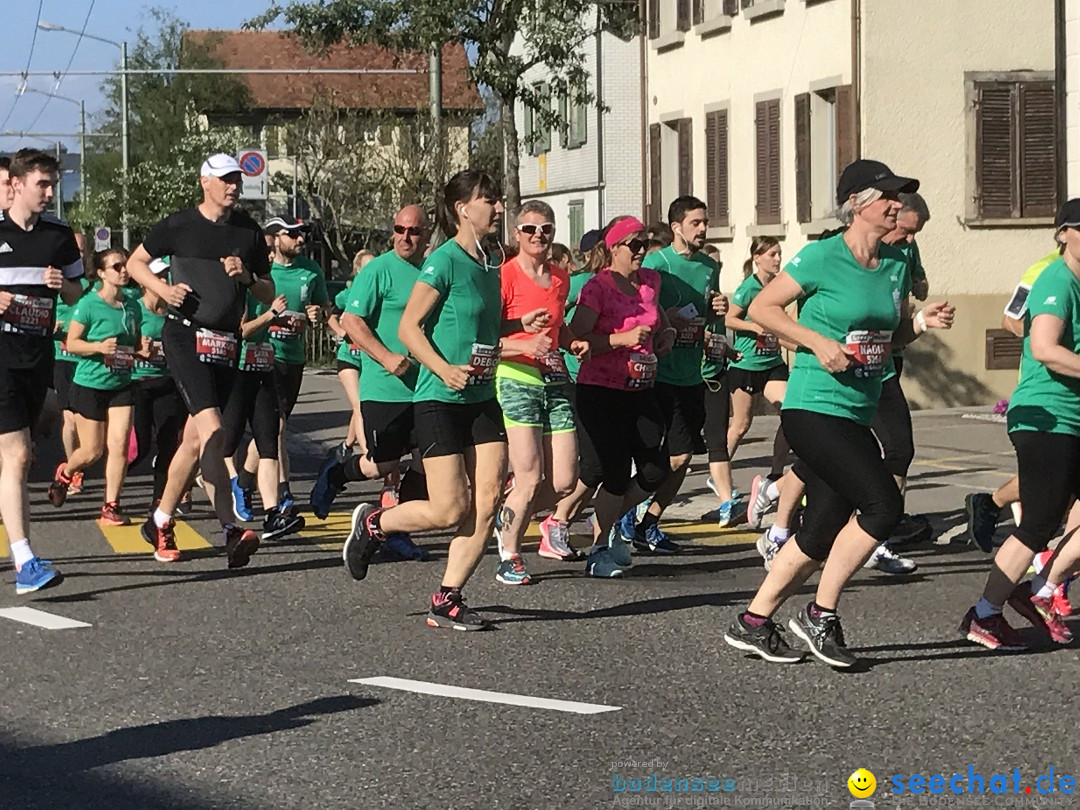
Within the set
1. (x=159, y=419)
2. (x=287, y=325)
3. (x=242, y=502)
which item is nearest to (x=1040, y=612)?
(x=287, y=325)

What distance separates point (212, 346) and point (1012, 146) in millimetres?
16082

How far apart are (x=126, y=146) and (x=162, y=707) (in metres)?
51.2

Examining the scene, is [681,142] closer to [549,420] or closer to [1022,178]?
[1022,178]

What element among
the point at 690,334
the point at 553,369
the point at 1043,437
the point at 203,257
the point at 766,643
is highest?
the point at 203,257

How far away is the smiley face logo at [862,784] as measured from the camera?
6.11 metres

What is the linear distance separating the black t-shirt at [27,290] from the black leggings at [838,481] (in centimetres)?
410

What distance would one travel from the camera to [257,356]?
13500 millimetres

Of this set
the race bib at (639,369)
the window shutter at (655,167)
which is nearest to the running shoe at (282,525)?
the race bib at (639,369)

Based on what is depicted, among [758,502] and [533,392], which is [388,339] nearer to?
[533,392]

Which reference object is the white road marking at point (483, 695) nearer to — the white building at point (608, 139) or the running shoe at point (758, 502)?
the running shoe at point (758, 502)

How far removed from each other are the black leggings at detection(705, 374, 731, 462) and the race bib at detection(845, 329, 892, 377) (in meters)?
5.42

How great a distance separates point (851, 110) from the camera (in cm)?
2533

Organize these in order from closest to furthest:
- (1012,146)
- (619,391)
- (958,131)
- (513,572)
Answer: (513,572), (619,391), (958,131), (1012,146)

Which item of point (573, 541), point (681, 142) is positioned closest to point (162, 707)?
point (573, 541)
